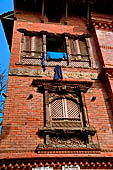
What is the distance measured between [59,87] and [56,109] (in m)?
1.09

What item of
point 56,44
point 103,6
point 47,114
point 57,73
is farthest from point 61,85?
point 103,6


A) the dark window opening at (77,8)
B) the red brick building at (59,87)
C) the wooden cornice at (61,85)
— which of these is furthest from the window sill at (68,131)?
the dark window opening at (77,8)

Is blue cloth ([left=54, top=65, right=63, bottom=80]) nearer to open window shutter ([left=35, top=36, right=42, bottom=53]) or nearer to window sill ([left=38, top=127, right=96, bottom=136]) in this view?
open window shutter ([left=35, top=36, right=42, bottom=53])

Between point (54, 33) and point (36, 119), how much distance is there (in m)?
5.66

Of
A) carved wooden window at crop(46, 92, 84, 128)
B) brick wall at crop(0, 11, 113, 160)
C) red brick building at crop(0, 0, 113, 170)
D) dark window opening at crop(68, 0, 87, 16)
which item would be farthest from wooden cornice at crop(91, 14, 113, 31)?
carved wooden window at crop(46, 92, 84, 128)

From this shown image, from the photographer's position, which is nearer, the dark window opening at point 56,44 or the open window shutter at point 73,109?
the open window shutter at point 73,109

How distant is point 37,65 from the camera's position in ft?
29.2

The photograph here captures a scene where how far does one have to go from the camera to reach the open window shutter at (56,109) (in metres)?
7.30

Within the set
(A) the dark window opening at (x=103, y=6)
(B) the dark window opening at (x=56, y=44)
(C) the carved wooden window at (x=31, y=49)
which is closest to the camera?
(C) the carved wooden window at (x=31, y=49)

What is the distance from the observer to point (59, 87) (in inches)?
318

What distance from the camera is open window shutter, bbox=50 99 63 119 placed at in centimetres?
730

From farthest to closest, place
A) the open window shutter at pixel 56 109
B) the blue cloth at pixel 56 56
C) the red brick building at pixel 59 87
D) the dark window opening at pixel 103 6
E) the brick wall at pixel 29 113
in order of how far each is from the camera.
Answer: the dark window opening at pixel 103 6, the blue cloth at pixel 56 56, the open window shutter at pixel 56 109, the brick wall at pixel 29 113, the red brick building at pixel 59 87

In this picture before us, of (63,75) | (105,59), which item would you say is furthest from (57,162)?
(105,59)

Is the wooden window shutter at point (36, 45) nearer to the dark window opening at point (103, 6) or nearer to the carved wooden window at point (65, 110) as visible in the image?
the carved wooden window at point (65, 110)
